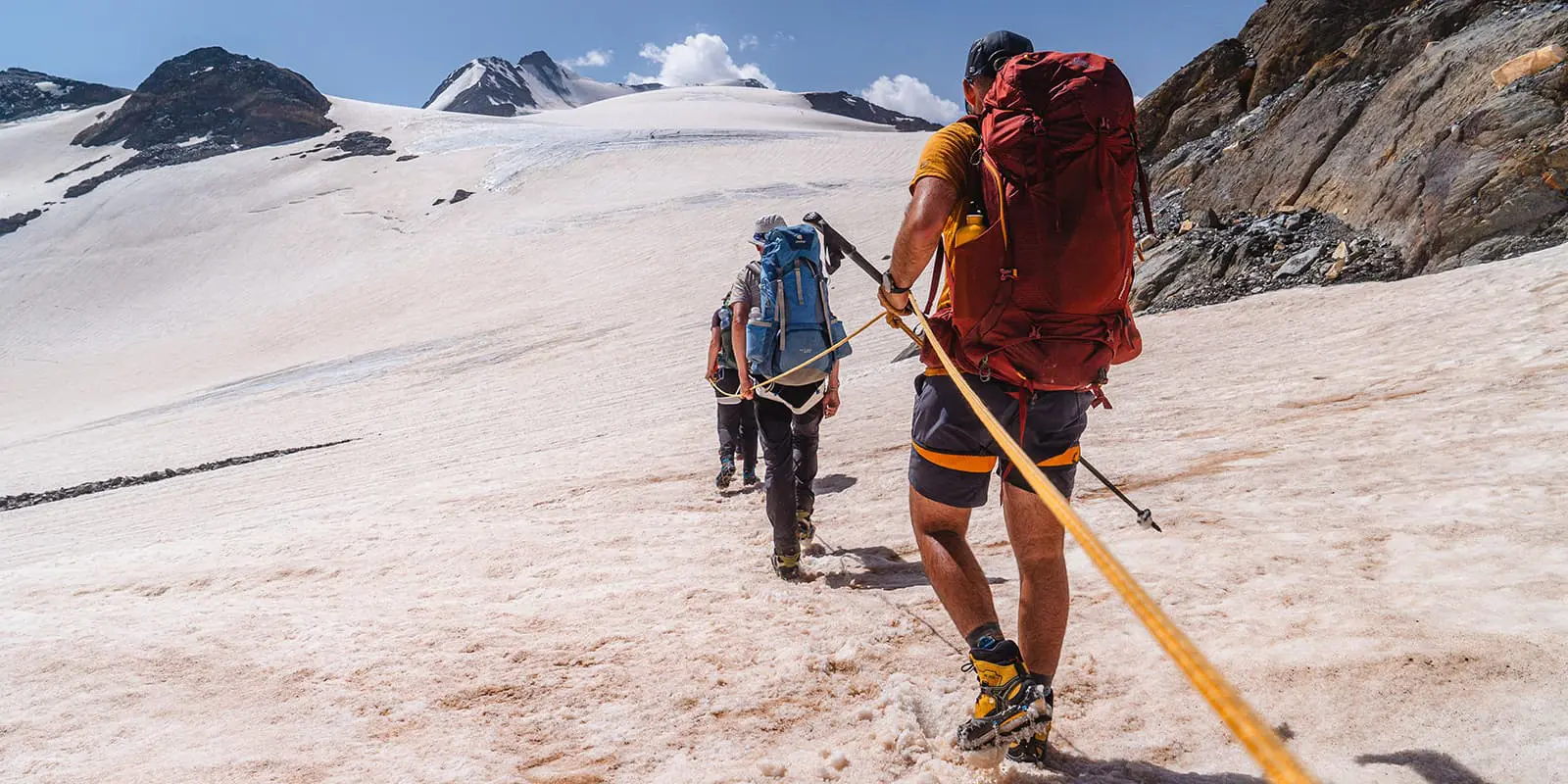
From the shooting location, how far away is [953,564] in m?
2.27

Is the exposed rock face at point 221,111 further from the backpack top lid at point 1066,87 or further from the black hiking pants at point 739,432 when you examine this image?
the backpack top lid at point 1066,87

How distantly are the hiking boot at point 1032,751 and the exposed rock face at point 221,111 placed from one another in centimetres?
6139

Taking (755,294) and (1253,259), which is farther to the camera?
(1253,259)

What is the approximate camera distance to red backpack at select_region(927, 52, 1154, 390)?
2043mm

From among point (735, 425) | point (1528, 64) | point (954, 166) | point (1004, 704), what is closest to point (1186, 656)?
point (1004, 704)

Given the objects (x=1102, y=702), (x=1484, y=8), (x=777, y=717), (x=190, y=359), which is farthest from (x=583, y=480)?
(x=190, y=359)

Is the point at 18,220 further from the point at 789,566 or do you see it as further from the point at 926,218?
the point at 926,218

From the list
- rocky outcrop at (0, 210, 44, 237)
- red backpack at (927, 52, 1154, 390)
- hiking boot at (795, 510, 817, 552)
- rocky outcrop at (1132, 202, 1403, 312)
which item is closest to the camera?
red backpack at (927, 52, 1154, 390)

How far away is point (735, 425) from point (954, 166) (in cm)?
388

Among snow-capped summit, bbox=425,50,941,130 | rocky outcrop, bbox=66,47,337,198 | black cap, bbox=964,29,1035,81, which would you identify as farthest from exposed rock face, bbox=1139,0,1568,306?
snow-capped summit, bbox=425,50,941,130

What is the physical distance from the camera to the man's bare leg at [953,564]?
2.22 metres

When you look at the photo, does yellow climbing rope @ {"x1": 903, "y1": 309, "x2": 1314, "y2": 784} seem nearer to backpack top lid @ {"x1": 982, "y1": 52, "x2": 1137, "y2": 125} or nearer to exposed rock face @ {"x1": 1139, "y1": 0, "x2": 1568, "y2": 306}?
backpack top lid @ {"x1": 982, "y1": 52, "x2": 1137, "y2": 125}

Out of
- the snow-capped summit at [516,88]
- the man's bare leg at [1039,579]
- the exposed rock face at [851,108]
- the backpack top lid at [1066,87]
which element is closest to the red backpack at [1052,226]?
the backpack top lid at [1066,87]

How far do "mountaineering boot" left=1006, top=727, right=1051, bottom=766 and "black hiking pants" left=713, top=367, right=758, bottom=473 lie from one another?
3.74 m
